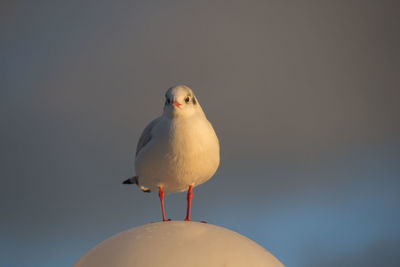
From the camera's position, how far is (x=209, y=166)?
139cm

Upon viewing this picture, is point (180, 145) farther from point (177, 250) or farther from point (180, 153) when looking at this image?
point (177, 250)

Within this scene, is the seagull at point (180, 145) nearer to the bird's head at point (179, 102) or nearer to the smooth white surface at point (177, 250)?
the bird's head at point (179, 102)

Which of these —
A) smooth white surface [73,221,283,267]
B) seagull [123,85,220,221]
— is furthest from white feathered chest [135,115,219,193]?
smooth white surface [73,221,283,267]

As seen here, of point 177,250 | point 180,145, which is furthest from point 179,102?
point 177,250

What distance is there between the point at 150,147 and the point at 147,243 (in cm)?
51

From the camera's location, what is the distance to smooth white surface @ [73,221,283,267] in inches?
34.0

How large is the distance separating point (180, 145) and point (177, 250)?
19.0 inches

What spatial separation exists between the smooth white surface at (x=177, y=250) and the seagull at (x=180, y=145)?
14.2 inches

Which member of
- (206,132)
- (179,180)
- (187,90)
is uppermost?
(187,90)

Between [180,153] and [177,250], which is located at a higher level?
[180,153]

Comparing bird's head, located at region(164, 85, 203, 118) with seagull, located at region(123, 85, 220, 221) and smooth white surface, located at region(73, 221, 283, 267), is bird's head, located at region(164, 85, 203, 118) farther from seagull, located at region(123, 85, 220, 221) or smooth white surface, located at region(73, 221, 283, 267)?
smooth white surface, located at region(73, 221, 283, 267)

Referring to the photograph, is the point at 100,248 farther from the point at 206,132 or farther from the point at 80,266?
the point at 206,132

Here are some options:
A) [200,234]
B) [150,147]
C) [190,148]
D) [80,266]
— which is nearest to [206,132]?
[190,148]

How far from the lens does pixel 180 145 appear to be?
1321mm
